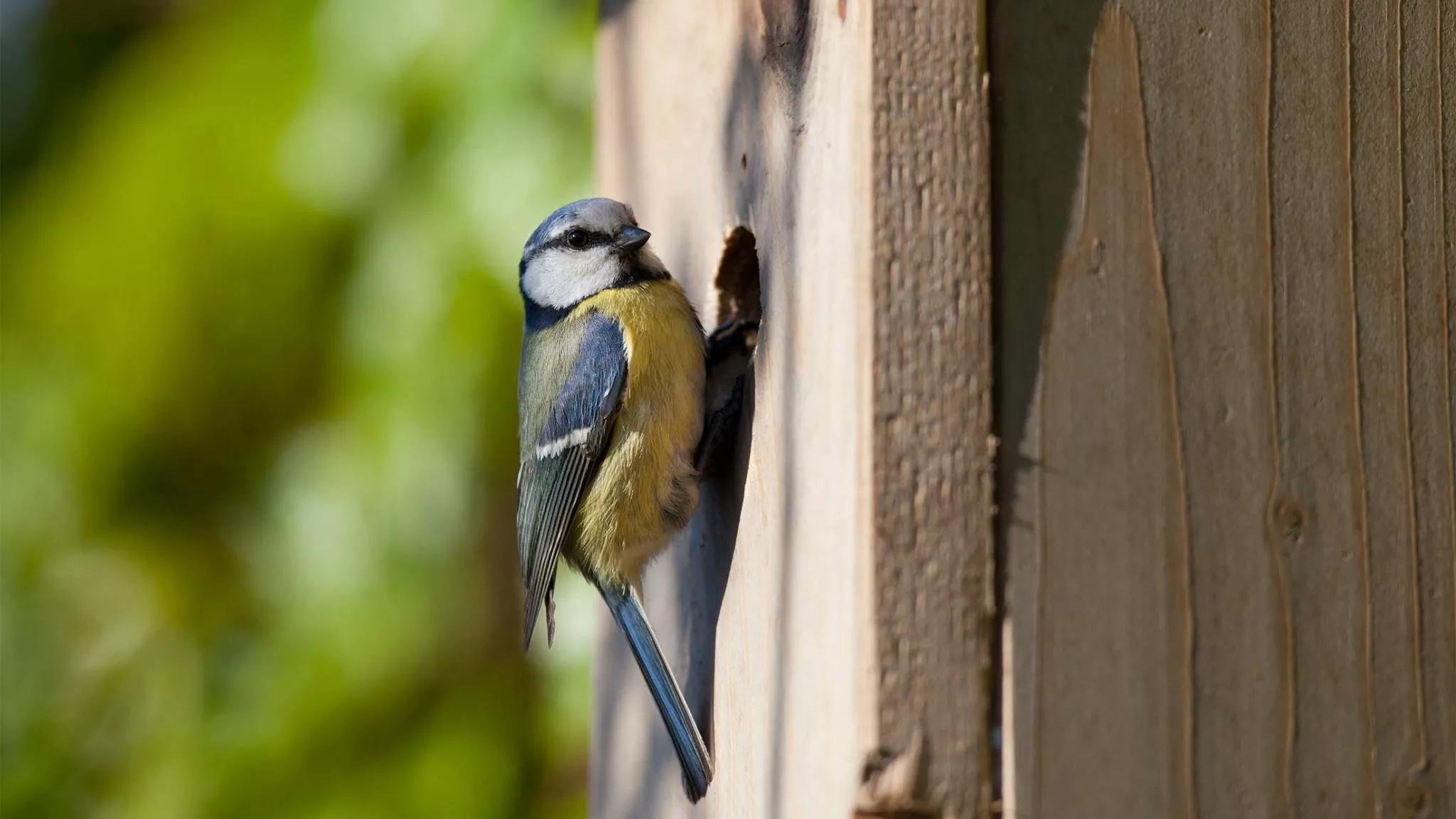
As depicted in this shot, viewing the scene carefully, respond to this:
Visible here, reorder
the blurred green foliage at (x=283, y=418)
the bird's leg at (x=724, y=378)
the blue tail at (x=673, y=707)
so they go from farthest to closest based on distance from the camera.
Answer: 1. the blurred green foliage at (x=283, y=418)
2. the bird's leg at (x=724, y=378)
3. the blue tail at (x=673, y=707)

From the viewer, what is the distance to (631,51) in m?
2.43

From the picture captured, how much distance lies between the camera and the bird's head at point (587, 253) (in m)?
2.19

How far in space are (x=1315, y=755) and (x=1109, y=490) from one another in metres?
0.28

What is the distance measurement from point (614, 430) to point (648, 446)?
3.0 inches

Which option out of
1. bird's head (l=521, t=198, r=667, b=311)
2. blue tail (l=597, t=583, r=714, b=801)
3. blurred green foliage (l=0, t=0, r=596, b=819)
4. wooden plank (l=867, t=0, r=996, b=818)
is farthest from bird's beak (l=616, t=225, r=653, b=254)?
wooden plank (l=867, t=0, r=996, b=818)

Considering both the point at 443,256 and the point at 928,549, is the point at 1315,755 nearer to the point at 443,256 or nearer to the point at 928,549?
the point at 928,549

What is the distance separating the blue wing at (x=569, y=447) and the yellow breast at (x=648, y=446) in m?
0.02

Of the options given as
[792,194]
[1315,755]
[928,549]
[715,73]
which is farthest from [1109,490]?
[715,73]

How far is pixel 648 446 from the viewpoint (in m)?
2.02

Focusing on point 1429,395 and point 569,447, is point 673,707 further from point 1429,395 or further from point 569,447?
point 1429,395

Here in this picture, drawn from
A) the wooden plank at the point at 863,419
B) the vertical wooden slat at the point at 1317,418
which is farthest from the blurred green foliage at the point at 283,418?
the vertical wooden slat at the point at 1317,418

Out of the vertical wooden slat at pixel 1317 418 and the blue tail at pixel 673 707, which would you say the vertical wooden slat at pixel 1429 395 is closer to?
the vertical wooden slat at pixel 1317 418

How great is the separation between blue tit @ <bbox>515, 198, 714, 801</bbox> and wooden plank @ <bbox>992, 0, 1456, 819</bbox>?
773mm

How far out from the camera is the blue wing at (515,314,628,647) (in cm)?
205
